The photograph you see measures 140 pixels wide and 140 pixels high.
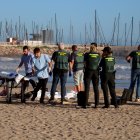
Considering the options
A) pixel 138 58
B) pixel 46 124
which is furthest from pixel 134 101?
pixel 46 124

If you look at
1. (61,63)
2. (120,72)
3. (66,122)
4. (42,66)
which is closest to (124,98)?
(61,63)

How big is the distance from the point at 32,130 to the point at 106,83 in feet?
11.4

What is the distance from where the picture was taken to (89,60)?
481 inches

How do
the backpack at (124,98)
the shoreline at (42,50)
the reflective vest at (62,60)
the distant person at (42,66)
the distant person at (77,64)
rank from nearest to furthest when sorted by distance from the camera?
1. the reflective vest at (62,60)
2. the distant person at (42,66)
3. the backpack at (124,98)
4. the distant person at (77,64)
5. the shoreline at (42,50)

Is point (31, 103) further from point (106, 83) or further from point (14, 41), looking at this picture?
point (14, 41)

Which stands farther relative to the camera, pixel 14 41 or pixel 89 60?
pixel 14 41

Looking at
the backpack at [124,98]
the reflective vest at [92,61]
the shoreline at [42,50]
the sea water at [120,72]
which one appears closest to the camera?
the reflective vest at [92,61]

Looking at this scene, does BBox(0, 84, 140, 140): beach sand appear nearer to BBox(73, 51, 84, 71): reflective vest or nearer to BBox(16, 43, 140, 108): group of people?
BBox(16, 43, 140, 108): group of people

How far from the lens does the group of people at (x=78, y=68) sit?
12.3 metres

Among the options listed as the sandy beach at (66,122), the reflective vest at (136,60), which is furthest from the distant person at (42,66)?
the reflective vest at (136,60)

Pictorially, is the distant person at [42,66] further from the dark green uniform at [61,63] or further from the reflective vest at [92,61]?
the reflective vest at [92,61]

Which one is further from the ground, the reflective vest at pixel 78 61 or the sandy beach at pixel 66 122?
the reflective vest at pixel 78 61

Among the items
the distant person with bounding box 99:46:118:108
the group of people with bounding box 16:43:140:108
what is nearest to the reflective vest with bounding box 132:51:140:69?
the group of people with bounding box 16:43:140:108

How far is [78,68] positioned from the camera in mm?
14094
